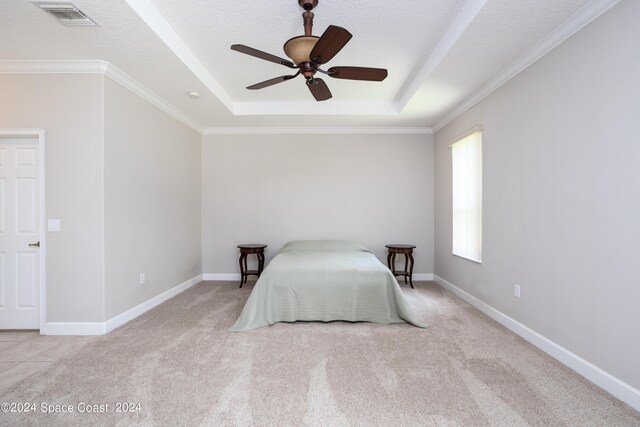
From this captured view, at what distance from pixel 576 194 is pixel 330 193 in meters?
3.41

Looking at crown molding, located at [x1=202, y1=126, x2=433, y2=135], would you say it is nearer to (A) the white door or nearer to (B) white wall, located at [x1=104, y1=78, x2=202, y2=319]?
(B) white wall, located at [x1=104, y1=78, x2=202, y2=319]

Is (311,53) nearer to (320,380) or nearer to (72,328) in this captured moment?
(320,380)

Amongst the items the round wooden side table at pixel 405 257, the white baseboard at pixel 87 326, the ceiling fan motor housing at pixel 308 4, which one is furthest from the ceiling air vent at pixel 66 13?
the round wooden side table at pixel 405 257

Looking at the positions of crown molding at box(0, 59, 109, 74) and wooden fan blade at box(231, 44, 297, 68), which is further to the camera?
crown molding at box(0, 59, 109, 74)

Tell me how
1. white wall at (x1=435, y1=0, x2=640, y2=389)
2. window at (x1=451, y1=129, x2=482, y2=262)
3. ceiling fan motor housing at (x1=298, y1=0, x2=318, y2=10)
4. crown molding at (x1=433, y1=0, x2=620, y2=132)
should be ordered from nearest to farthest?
white wall at (x1=435, y1=0, x2=640, y2=389) < crown molding at (x1=433, y1=0, x2=620, y2=132) < ceiling fan motor housing at (x1=298, y1=0, x2=318, y2=10) < window at (x1=451, y1=129, x2=482, y2=262)

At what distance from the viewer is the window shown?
3.70 metres

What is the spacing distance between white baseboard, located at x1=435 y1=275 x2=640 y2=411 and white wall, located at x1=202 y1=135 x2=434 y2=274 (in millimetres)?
2001

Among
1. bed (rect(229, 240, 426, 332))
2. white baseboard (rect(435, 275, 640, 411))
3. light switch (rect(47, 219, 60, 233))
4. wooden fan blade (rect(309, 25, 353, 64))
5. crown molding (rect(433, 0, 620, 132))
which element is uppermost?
crown molding (rect(433, 0, 620, 132))

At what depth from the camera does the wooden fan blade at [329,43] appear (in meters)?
1.76

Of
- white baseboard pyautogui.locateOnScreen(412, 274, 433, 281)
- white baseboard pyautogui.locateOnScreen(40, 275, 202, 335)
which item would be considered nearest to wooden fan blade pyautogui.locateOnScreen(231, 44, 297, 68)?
white baseboard pyautogui.locateOnScreen(40, 275, 202, 335)

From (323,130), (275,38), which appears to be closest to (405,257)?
(323,130)

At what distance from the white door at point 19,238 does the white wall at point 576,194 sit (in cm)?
471

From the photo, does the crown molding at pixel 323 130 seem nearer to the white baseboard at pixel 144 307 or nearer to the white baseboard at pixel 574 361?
the white baseboard at pixel 144 307

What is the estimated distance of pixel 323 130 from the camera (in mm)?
5137
